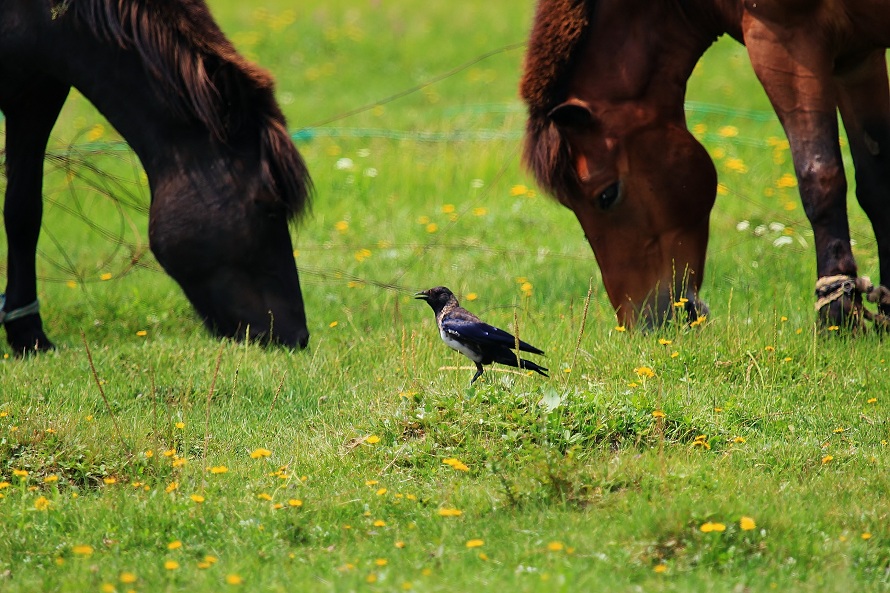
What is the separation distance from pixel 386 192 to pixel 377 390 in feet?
16.9

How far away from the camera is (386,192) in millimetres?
10047

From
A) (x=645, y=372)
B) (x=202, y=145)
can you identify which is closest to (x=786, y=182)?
(x=645, y=372)

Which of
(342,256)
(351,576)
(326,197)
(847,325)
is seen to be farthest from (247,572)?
(326,197)

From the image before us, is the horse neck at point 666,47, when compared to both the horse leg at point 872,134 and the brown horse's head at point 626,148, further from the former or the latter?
the horse leg at point 872,134

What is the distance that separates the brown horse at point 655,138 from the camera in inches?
207

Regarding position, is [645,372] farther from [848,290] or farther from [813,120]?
[813,120]

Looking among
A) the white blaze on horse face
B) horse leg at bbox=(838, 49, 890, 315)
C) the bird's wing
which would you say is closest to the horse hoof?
horse leg at bbox=(838, 49, 890, 315)

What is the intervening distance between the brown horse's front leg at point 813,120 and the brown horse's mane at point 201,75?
231 cm

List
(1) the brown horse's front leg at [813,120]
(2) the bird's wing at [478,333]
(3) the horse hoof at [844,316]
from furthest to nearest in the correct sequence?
1. (3) the horse hoof at [844,316]
2. (1) the brown horse's front leg at [813,120]
3. (2) the bird's wing at [478,333]

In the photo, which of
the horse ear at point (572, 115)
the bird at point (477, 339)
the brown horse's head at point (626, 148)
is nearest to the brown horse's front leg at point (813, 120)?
the brown horse's head at point (626, 148)

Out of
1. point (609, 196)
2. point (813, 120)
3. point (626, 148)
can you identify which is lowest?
point (609, 196)

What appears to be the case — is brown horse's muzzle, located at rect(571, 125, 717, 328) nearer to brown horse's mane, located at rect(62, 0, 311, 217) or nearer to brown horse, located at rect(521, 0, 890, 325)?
brown horse, located at rect(521, 0, 890, 325)

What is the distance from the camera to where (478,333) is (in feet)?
14.1

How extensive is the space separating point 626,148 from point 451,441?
202 cm
